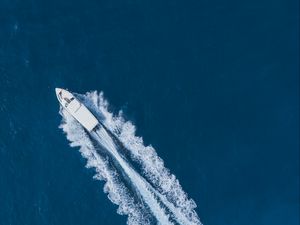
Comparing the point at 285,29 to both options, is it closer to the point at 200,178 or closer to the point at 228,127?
the point at 228,127

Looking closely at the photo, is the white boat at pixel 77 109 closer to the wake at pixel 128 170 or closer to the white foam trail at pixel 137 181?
the wake at pixel 128 170

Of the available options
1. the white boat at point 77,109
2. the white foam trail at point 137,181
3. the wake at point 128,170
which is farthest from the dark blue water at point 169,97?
the white foam trail at point 137,181

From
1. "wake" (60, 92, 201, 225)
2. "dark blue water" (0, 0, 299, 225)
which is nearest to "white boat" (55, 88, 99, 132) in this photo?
"wake" (60, 92, 201, 225)

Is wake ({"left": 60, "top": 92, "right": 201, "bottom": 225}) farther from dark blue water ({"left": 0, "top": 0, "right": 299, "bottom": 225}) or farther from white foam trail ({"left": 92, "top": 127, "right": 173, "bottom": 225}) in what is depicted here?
dark blue water ({"left": 0, "top": 0, "right": 299, "bottom": 225})

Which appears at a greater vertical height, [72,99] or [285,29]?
[285,29]

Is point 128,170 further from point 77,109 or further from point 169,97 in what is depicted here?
point 169,97

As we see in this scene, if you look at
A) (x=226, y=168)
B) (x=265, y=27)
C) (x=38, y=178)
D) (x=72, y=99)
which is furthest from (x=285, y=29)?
(x=38, y=178)
